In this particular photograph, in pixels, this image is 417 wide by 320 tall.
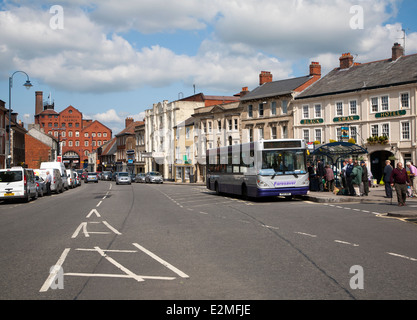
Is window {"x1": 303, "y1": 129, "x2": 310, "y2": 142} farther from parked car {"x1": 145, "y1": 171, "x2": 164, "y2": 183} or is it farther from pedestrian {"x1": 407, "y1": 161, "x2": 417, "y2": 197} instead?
pedestrian {"x1": 407, "y1": 161, "x2": 417, "y2": 197}

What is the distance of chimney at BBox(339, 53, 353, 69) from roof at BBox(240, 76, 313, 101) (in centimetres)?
362

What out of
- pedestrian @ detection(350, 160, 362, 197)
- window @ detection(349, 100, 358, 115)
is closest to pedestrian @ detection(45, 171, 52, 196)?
pedestrian @ detection(350, 160, 362, 197)

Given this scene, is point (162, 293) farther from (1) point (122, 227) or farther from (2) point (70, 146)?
(2) point (70, 146)

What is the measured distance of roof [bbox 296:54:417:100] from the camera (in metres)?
40.8

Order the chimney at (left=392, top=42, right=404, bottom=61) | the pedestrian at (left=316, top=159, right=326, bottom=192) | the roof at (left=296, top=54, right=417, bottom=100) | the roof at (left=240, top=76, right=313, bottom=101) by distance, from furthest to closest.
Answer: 1. the roof at (left=240, top=76, right=313, bottom=101)
2. the chimney at (left=392, top=42, right=404, bottom=61)
3. the roof at (left=296, top=54, right=417, bottom=100)
4. the pedestrian at (left=316, top=159, right=326, bottom=192)

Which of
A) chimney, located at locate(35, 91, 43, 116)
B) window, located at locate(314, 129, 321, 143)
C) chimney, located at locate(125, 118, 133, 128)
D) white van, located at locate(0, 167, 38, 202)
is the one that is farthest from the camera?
chimney, located at locate(35, 91, 43, 116)

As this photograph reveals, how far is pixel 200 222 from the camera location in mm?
14438

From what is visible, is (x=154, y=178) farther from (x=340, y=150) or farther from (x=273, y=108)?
(x=340, y=150)

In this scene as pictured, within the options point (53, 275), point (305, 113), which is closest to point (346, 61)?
point (305, 113)

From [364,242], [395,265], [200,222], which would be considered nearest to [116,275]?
[395,265]

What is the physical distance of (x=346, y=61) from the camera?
1967 inches

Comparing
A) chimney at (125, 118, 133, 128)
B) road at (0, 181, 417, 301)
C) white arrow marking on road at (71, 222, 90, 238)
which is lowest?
road at (0, 181, 417, 301)

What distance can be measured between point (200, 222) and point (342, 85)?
116ft

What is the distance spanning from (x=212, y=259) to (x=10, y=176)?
68.0ft
